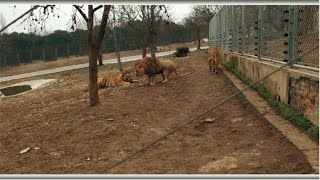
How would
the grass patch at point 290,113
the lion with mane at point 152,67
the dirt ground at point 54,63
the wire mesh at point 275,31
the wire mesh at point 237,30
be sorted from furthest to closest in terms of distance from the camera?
the dirt ground at point 54,63 → the wire mesh at point 237,30 → the lion with mane at point 152,67 → the wire mesh at point 275,31 → the grass patch at point 290,113

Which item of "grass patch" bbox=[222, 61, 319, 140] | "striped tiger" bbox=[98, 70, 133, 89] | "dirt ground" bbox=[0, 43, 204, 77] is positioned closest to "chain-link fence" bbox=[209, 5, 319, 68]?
"grass patch" bbox=[222, 61, 319, 140]

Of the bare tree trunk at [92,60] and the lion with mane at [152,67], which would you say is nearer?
the bare tree trunk at [92,60]

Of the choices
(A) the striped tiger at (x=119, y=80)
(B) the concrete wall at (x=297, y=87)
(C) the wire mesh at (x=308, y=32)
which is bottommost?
(A) the striped tiger at (x=119, y=80)

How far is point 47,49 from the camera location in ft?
165

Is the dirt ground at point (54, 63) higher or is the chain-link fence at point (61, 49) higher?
the chain-link fence at point (61, 49)

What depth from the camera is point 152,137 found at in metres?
7.27

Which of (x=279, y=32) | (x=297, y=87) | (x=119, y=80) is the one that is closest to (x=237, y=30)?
(x=119, y=80)

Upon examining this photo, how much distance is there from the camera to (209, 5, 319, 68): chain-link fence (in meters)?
6.52

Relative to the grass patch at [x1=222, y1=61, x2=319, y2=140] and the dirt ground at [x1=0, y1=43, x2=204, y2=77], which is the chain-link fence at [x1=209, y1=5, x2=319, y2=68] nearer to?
the grass patch at [x1=222, y1=61, x2=319, y2=140]

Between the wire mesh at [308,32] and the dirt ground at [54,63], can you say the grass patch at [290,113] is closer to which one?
the wire mesh at [308,32]

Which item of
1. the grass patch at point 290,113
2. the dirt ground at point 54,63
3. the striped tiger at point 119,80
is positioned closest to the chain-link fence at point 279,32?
the grass patch at point 290,113

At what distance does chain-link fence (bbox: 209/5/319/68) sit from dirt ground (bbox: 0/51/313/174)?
1203 mm

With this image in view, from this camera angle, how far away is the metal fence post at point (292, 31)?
23.4ft

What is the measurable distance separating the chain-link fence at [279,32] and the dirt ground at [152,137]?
47.3 inches
